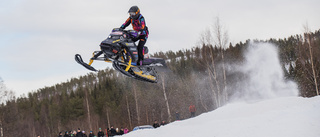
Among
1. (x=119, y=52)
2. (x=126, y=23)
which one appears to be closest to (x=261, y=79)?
(x=126, y=23)

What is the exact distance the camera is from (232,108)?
53.0ft

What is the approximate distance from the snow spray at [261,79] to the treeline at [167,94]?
1.11m

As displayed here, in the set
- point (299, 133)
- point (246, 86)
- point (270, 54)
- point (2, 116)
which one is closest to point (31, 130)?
point (2, 116)

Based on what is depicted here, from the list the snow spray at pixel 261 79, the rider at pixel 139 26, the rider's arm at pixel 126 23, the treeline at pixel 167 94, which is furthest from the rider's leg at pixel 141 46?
the snow spray at pixel 261 79

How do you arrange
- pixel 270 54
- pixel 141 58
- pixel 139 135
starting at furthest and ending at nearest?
pixel 270 54
pixel 139 135
pixel 141 58

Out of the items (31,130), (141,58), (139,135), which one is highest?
(141,58)

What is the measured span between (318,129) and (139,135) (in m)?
7.99

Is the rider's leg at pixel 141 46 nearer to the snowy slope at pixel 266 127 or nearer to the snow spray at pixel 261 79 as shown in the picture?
the snowy slope at pixel 266 127

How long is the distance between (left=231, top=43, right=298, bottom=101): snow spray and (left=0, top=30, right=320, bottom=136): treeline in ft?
3.65

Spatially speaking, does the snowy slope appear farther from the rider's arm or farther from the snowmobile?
the rider's arm

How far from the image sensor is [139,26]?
33.1 feet

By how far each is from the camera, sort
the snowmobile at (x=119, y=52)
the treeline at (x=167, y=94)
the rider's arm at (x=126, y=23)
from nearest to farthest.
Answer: the snowmobile at (x=119, y=52) → the rider's arm at (x=126, y=23) → the treeline at (x=167, y=94)

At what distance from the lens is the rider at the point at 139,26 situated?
9602 mm

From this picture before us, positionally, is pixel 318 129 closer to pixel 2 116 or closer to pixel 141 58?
pixel 141 58
